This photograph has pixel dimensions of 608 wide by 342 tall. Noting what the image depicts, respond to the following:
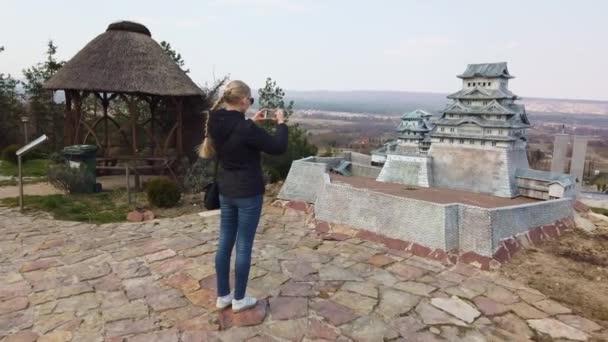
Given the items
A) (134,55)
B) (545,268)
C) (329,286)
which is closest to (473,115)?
(545,268)

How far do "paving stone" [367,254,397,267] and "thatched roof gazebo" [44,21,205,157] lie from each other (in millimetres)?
7979

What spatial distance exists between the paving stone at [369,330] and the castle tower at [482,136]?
4683 millimetres

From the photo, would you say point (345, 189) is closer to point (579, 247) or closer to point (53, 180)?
point (579, 247)

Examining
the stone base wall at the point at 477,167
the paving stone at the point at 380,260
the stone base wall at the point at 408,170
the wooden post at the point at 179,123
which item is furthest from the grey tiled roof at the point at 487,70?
the wooden post at the point at 179,123

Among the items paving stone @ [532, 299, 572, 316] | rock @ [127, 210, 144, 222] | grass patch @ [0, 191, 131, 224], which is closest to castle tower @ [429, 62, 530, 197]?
paving stone @ [532, 299, 572, 316]

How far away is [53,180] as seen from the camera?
9.56 m

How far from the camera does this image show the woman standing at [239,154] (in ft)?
9.54

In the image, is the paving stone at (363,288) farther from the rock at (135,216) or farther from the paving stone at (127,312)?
the rock at (135,216)

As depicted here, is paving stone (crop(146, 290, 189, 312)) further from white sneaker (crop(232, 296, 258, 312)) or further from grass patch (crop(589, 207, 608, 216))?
grass patch (crop(589, 207, 608, 216))

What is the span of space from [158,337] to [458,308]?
2720 millimetres

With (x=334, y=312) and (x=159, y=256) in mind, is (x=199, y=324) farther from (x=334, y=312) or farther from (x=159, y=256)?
(x=159, y=256)

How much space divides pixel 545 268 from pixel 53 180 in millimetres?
10358

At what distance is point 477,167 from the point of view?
7.36 metres

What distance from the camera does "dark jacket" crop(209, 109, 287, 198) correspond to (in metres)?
2.89
